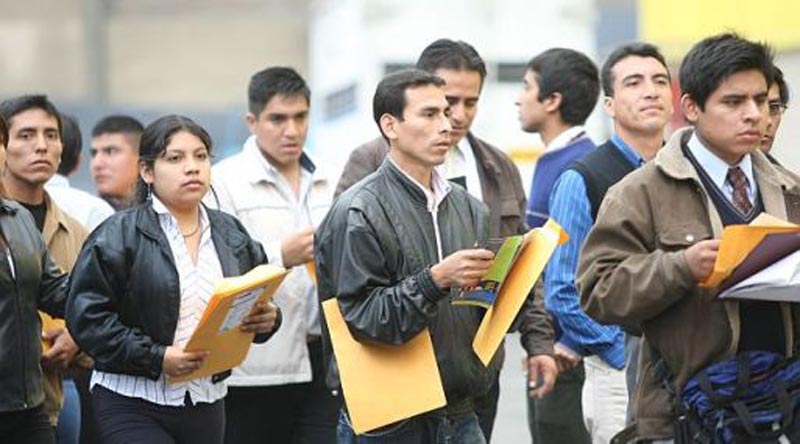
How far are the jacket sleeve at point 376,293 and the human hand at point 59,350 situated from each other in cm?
152

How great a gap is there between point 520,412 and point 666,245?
341 inches

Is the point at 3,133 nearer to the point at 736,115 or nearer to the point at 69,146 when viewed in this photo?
the point at 69,146

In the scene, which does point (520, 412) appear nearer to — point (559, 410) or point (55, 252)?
point (559, 410)

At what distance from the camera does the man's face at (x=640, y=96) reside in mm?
7867

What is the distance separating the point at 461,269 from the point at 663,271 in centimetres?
95

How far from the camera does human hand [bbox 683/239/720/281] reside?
5.52m

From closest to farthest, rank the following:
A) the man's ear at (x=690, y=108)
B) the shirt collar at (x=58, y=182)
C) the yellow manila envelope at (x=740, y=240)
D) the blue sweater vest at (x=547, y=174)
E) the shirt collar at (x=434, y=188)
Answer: the yellow manila envelope at (x=740, y=240) → the man's ear at (x=690, y=108) → the shirt collar at (x=434, y=188) → the blue sweater vest at (x=547, y=174) → the shirt collar at (x=58, y=182)

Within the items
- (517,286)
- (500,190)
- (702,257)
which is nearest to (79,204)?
(500,190)

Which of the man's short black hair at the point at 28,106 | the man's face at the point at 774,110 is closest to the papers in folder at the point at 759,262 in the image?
the man's face at the point at 774,110

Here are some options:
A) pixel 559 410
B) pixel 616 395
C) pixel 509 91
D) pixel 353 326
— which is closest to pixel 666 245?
pixel 353 326

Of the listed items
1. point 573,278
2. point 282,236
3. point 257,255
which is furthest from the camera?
point 282,236

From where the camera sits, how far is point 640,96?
794 cm

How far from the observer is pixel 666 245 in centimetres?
589

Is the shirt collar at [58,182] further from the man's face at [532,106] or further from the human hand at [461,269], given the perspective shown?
the human hand at [461,269]
